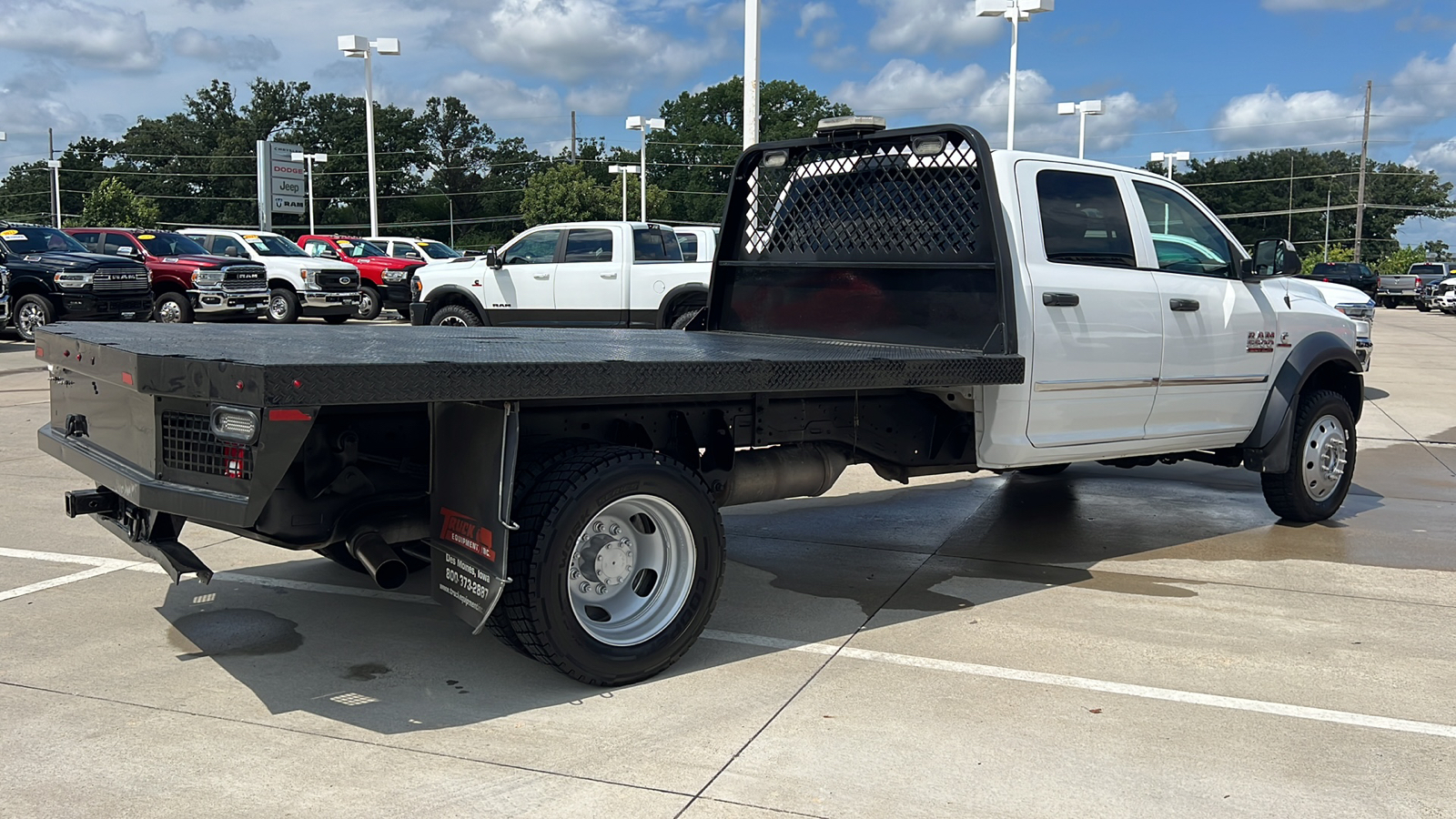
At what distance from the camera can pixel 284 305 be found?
23.2 meters

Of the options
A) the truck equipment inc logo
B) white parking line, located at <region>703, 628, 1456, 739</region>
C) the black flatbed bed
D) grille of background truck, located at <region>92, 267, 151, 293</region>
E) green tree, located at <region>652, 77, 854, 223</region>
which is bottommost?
white parking line, located at <region>703, 628, 1456, 739</region>

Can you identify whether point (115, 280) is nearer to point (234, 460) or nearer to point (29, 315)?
point (29, 315)

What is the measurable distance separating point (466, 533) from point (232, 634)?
5.03ft

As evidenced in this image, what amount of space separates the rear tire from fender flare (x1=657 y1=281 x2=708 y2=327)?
9.61 ft

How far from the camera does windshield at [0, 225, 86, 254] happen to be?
19.1 metres

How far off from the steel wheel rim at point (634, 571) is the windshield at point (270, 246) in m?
21.5

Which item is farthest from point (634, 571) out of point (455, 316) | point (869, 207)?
point (455, 316)

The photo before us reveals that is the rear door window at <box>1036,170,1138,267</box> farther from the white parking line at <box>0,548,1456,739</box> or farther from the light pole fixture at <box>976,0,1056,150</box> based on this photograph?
the light pole fixture at <box>976,0,1056,150</box>

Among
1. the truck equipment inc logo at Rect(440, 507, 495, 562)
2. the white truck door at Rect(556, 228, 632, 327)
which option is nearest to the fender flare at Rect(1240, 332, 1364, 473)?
the truck equipment inc logo at Rect(440, 507, 495, 562)

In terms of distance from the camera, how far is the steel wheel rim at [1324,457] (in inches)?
290

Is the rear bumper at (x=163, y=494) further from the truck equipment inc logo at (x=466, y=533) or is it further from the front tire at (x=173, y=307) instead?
the front tire at (x=173, y=307)

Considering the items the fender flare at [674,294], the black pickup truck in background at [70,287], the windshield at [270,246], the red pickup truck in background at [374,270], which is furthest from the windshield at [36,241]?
the fender flare at [674,294]

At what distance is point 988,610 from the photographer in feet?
18.3

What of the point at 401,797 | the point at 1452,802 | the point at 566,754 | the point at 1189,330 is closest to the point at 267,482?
the point at 401,797
